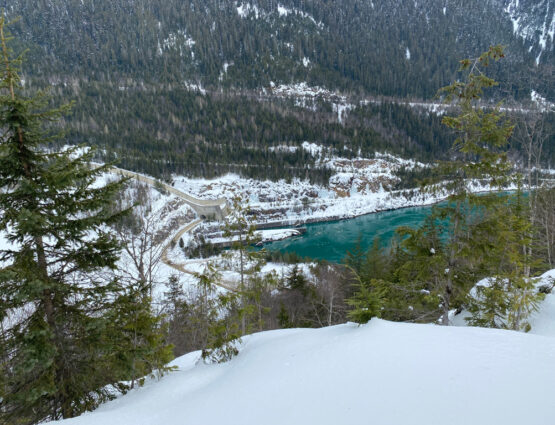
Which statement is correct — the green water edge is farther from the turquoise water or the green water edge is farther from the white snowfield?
the white snowfield

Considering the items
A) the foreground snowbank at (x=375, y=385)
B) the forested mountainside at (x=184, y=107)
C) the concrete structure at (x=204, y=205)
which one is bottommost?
the concrete structure at (x=204, y=205)

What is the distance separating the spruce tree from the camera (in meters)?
4.79

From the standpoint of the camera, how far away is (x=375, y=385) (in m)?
3.11

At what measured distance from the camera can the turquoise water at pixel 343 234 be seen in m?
55.7

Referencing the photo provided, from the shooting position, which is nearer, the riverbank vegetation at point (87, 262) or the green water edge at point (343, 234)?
the riverbank vegetation at point (87, 262)

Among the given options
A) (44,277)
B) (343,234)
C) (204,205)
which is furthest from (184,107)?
(44,277)

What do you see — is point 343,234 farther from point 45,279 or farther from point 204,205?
point 45,279

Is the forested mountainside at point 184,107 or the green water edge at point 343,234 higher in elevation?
the forested mountainside at point 184,107

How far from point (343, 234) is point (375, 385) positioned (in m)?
63.9

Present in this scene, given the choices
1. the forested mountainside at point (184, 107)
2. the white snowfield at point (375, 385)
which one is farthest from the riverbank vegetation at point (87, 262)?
the forested mountainside at point (184, 107)

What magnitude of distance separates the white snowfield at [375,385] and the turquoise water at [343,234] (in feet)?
151

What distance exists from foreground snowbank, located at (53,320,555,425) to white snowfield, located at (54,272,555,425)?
1 centimetres

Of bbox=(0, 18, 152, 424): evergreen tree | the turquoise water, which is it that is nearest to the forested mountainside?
the turquoise water

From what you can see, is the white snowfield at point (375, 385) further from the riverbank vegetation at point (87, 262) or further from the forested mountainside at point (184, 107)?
the forested mountainside at point (184, 107)
